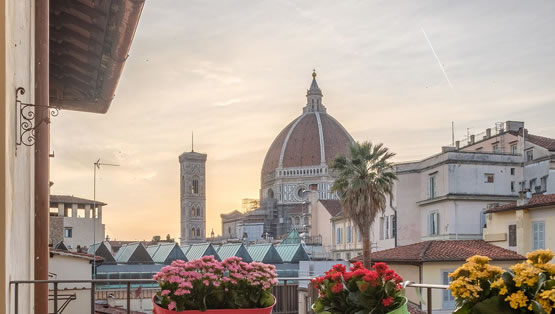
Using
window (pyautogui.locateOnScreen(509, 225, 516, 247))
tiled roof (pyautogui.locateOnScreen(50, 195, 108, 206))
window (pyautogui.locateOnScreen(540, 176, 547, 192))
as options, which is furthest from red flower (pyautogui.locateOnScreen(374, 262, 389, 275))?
tiled roof (pyautogui.locateOnScreen(50, 195, 108, 206))

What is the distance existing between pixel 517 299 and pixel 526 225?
93.5ft

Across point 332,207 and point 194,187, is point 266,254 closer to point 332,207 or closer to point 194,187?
point 332,207

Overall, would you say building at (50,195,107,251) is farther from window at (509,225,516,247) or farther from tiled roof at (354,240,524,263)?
window at (509,225,516,247)

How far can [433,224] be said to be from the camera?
1577 inches

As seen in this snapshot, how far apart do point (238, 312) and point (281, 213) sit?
104 meters

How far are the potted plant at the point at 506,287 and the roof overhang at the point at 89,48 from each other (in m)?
3.61

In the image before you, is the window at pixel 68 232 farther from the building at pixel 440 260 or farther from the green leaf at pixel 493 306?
the green leaf at pixel 493 306

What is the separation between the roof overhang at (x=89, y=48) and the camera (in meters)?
6.55

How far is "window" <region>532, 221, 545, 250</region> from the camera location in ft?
95.9

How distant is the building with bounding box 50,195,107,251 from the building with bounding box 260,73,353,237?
47.7 m

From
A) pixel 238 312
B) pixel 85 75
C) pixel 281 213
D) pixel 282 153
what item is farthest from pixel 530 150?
pixel 282 153

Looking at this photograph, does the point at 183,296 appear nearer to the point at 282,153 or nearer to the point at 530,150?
the point at 530,150

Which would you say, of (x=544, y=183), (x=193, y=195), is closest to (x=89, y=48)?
(x=544, y=183)

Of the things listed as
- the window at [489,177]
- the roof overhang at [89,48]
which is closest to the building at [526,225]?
the window at [489,177]
